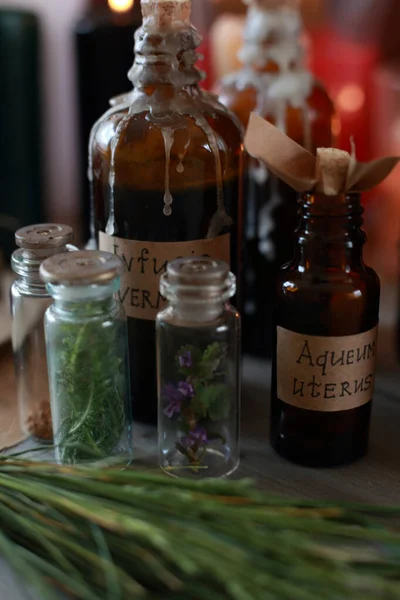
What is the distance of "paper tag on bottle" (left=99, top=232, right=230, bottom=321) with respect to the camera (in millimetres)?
624

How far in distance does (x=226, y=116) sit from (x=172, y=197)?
10 centimetres

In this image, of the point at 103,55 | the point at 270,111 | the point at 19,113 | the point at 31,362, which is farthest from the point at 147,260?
the point at 19,113

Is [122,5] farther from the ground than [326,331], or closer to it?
farther from the ground

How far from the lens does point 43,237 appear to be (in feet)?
2.00

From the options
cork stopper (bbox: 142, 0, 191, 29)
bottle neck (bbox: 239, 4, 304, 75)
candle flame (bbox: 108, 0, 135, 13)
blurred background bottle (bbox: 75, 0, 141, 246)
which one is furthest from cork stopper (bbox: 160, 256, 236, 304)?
candle flame (bbox: 108, 0, 135, 13)

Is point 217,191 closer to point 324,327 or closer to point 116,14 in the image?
point 324,327

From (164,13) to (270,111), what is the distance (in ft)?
0.64

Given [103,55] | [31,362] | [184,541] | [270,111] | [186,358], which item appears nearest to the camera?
[184,541]

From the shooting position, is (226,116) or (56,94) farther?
(56,94)

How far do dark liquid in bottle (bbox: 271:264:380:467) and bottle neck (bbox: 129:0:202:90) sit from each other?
0.62 ft

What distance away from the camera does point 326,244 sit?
571 mm

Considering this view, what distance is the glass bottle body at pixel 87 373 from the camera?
564 mm

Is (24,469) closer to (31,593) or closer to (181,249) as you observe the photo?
(31,593)

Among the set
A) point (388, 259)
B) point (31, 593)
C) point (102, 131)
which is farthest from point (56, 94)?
point (31, 593)
